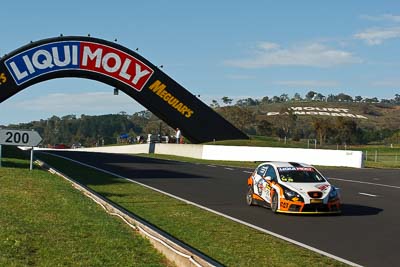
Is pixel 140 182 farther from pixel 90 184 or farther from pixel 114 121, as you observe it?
pixel 114 121

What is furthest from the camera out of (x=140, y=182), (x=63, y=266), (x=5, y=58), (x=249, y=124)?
(x=249, y=124)

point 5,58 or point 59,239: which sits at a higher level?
point 5,58

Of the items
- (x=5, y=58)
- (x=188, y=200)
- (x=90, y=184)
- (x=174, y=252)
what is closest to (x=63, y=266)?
(x=174, y=252)

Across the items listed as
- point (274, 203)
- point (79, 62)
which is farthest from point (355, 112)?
point (274, 203)

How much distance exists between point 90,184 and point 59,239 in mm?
12558

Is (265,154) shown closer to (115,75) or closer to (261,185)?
(115,75)

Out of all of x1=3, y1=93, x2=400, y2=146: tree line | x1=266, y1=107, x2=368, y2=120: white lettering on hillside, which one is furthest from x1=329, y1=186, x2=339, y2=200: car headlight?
x1=266, y1=107, x2=368, y2=120: white lettering on hillside

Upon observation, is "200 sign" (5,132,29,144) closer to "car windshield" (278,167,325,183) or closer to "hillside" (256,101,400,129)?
"car windshield" (278,167,325,183)

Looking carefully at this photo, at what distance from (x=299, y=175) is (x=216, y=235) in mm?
5610

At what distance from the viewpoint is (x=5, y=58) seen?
45.9 metres

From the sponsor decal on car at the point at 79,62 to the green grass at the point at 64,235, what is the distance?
3192 centimetres

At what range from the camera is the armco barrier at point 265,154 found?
1609 inches

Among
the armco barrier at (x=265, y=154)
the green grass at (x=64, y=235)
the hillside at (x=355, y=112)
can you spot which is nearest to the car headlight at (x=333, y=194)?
the green grass at (x=64, y=235)

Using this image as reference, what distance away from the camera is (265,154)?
146ft
